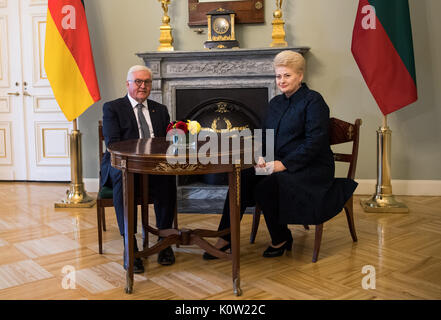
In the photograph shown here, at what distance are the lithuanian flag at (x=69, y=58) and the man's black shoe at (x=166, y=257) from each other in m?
2.05

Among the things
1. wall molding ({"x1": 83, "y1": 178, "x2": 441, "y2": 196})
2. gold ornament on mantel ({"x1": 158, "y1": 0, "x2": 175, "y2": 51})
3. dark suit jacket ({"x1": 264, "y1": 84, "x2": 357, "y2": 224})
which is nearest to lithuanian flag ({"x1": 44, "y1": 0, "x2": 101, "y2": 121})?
gold ornament on mantel ({"x1": 158, "y1": 0, "x2": 175, "y2": 51})

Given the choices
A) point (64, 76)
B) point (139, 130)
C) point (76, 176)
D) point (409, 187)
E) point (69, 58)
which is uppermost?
point (69, 58)

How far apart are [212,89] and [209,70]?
189 mm

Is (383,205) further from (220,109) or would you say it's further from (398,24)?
(220,109)

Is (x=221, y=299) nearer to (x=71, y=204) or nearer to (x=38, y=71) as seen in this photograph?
(x=71, y=204)

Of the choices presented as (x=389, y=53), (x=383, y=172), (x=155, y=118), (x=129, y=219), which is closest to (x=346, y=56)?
(x=389, y=53)

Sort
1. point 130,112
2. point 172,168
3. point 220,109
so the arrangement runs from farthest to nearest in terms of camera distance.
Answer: point 220,109 < point 130,112 < point 172,168

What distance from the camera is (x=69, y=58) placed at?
14.3ft

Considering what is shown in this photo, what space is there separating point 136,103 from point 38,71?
9.08ft

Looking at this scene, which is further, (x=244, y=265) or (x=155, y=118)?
(x=155, y=118)

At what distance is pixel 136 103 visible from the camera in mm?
3105

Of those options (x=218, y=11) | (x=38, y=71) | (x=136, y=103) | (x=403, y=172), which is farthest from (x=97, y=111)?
(x=403, y=172)

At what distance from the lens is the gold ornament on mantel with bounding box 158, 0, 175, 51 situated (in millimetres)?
4582

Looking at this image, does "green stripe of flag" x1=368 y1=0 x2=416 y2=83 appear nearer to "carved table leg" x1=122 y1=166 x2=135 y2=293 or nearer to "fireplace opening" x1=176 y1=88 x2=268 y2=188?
"fireplace opening" x1=176 y1=88 x2=268 y2=188
